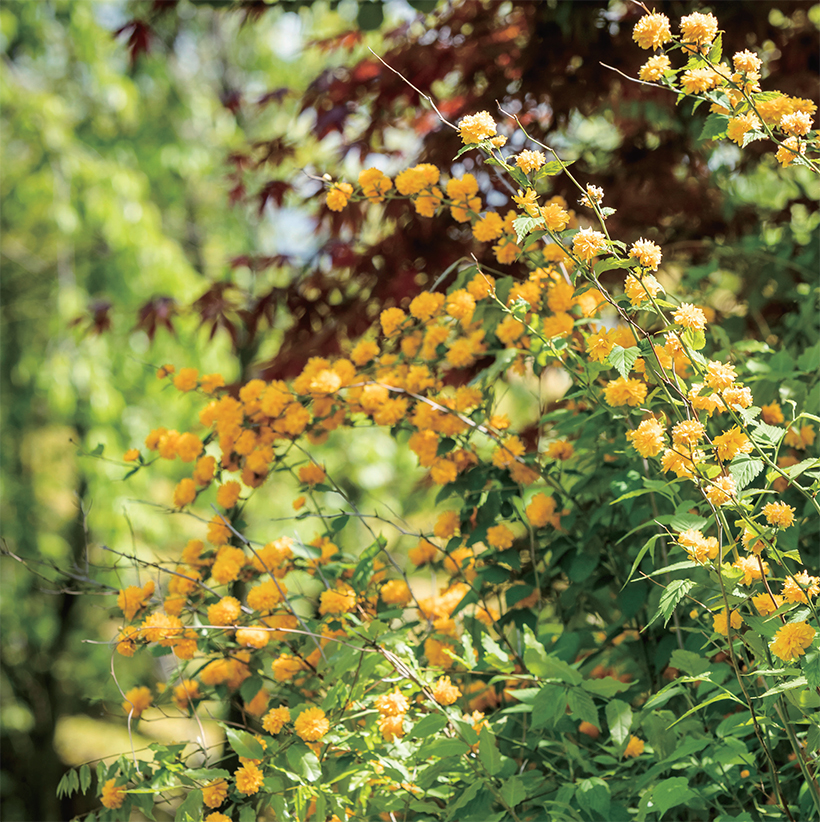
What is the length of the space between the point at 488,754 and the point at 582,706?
0.62ft

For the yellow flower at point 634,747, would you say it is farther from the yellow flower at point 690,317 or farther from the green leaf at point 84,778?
the green leaf at point 84,778

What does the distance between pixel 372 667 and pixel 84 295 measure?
208 inches

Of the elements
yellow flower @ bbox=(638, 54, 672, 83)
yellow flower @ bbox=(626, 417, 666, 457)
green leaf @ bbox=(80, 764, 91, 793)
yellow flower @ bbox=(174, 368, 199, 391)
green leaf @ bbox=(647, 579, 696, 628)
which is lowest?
green leaf @ bbox=(80, 764, 91, 793)

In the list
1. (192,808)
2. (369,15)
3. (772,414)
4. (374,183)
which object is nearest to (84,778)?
(192,808)

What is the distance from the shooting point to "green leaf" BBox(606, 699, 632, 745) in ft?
4.26

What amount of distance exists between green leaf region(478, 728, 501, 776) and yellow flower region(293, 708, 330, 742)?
0.84ft

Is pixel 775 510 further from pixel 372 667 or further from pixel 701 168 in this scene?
pixel 701 168

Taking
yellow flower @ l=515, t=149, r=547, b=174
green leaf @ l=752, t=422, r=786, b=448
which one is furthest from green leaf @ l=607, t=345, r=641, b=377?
yellow flower @ l=515, t=149, r=547, b=174

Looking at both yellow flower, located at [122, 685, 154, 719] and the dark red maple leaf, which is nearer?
yellow flower, located at [122, 685, 154, 719]

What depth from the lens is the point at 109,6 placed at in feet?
20.5

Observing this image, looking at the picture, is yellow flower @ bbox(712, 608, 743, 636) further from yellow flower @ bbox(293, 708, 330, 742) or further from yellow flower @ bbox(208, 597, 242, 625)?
yellow flower @ bbox(208, 597, 242, 625)

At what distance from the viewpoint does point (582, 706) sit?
130cm

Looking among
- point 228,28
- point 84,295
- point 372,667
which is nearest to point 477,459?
point 372,667

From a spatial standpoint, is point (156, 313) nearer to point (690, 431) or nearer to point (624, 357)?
point (624, 357)
